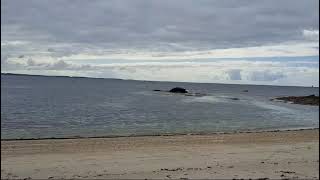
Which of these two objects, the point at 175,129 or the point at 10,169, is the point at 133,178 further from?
the point at 175,129

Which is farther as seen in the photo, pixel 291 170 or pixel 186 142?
pixel 186 142

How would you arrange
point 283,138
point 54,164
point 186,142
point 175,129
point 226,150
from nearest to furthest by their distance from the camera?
point 54,164 → point 226,150 → point 186,142 → point 283,138 → point 175,129

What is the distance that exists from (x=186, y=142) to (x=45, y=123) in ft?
51.4

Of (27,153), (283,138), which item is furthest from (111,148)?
(283,138)

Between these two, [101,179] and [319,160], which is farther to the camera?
[319,160]

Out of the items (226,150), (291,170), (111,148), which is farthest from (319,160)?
(111,148)

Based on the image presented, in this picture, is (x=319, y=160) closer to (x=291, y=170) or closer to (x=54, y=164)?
(x=291, y=170)

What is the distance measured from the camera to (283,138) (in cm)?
2595

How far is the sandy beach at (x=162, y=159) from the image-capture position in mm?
13867

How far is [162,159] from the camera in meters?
17.2

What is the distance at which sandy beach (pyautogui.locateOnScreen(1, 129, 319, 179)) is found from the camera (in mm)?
13867

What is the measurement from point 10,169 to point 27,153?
4109mm

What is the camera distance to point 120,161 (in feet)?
54.0

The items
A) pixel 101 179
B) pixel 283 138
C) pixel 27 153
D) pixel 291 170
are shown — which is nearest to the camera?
pixel 101 179
